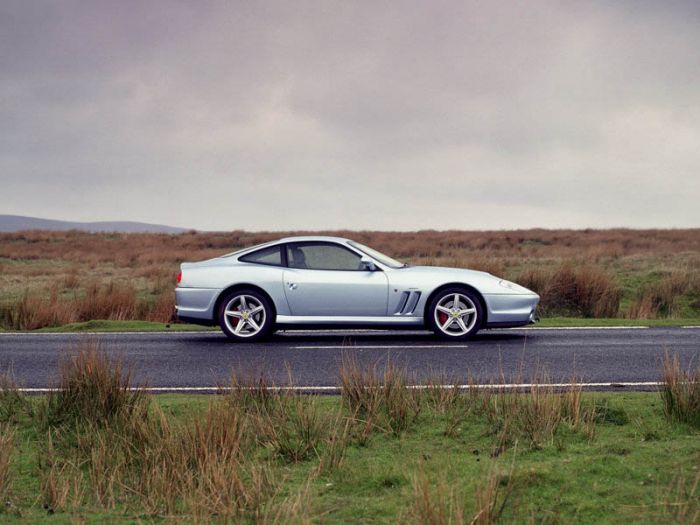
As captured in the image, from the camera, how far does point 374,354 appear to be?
38.9 feet

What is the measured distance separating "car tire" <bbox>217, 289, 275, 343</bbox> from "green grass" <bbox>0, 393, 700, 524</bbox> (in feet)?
20.3

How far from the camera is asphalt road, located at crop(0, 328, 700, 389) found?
985cm

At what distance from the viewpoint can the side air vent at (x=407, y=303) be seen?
13.1 metres

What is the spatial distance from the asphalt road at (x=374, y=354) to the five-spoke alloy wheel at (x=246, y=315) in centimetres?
24

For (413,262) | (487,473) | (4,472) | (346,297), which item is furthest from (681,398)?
(413,262)

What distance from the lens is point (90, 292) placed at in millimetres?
20000

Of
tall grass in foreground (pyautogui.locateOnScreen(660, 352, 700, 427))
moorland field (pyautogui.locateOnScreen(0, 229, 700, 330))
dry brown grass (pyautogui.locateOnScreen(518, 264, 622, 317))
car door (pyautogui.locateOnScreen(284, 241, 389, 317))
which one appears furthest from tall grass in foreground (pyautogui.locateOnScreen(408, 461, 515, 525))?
dry brown grass (pyautogui.locateOnScreen(518, 264, 622, 317))

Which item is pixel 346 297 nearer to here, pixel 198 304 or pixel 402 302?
pixel 402 302

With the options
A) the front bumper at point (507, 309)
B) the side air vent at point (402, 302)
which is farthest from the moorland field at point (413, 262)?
the side air vent at point (402, 302)

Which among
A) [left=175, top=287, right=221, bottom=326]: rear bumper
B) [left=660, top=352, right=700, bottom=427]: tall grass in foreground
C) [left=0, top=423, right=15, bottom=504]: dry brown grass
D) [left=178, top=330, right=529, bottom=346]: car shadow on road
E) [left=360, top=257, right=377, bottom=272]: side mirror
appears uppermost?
[left=360, top=257, right=377, bottom=272]: side mirror

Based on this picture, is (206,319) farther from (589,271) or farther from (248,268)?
(589,271)

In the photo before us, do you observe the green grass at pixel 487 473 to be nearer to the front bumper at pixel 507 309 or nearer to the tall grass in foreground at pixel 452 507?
the tall grass in foreground at pixel 452 507

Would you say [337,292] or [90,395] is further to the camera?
[337,292]

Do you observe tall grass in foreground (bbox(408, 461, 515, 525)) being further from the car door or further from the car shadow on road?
the car door
